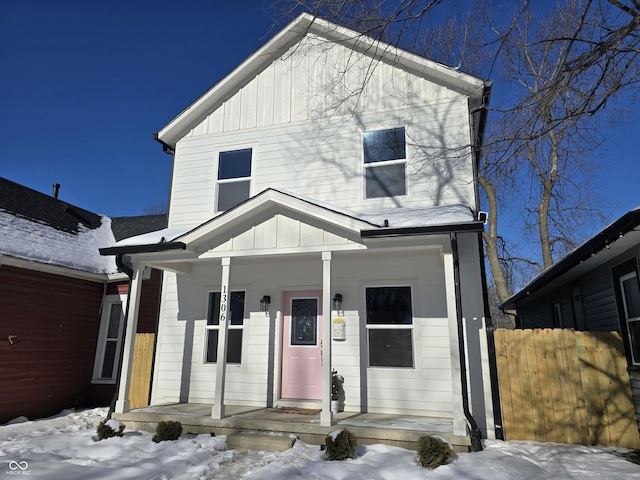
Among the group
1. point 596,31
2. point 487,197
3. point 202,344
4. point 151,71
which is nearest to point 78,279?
point 202,344

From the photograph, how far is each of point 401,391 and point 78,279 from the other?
778 centimetres

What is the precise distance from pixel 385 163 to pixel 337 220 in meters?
2.33

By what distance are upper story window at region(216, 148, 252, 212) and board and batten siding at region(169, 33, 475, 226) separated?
15 cm

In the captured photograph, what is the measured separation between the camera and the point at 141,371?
26.7ft

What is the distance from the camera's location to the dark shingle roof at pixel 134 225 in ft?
38.8

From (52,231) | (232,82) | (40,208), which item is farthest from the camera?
(40,208)

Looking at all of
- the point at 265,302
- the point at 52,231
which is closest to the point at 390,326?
the point at 265,302

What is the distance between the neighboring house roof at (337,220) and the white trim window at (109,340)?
3.37 m

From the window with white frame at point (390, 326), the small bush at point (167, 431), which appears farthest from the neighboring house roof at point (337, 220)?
the small bush at point (167, 431)

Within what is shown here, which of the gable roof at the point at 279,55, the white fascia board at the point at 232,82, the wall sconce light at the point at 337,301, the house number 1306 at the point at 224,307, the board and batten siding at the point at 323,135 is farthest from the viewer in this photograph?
the white fascia board at the point at 232,82

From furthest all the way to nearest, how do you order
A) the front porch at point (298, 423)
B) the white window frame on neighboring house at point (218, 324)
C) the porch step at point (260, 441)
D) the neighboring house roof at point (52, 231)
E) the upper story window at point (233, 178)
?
the upper story window at point (233, 178) < the neighboring house roof at point (52, 231) < the white window frame on neighboring house at point (218, 324) < the porch step at point (260, 441) < the front porch at point (298, 423)

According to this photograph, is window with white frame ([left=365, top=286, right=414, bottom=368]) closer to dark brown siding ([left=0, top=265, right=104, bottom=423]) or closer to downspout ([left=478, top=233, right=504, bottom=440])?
downspout ([left=478, top=233, right=504, bottom=440])

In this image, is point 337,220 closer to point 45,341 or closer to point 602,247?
point 602,247

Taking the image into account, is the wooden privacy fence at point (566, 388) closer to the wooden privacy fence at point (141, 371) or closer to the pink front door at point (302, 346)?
the pink front door at point (302, 346)
